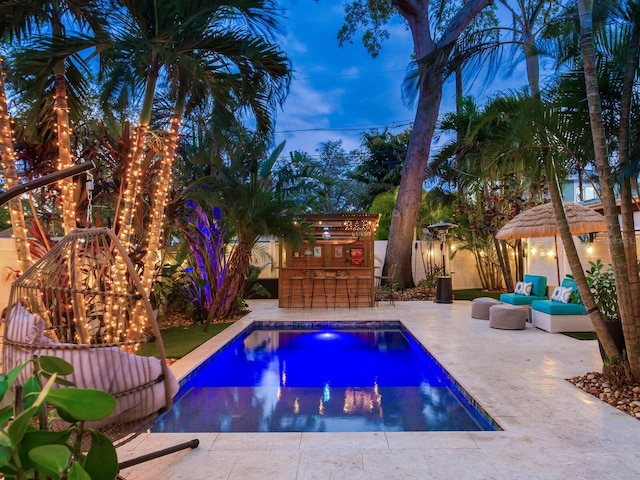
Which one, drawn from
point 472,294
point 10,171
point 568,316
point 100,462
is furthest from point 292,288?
point 100,462

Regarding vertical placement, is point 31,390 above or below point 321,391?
above

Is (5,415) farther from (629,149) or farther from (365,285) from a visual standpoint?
(365,285)

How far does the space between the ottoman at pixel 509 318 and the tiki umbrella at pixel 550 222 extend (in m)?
1.67

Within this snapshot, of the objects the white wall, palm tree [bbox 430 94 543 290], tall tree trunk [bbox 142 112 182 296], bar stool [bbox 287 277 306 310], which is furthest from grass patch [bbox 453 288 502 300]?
tall tree trunk [bbox 142 112 182 296]

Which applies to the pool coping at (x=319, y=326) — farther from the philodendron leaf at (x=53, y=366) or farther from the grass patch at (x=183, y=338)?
the philodendron leaf at (x=53, y=366)

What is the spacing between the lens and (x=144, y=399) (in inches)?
79.1

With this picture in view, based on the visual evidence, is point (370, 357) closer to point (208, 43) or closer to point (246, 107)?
point (246, 107)

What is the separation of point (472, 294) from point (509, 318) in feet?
17.5

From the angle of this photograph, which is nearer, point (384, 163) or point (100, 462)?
point (100, 462)

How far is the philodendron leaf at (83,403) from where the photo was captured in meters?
0.77

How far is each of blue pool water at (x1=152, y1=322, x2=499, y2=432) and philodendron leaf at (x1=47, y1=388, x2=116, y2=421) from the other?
289 centimetres

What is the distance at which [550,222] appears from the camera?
25.2 feet

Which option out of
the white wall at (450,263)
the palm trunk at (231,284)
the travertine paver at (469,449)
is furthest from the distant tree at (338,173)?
the travertine paver at (469,449)

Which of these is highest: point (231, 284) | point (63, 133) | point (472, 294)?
point (63, 133)
